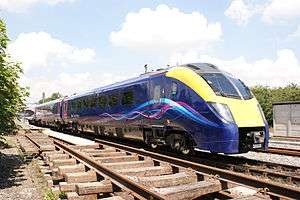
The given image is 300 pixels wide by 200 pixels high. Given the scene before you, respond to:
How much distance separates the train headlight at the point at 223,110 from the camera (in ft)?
34.0

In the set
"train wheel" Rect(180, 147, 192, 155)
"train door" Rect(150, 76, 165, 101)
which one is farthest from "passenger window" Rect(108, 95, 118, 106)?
"train wheel" Rect(180, 147, 192, 155)

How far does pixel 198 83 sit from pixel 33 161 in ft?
20.1

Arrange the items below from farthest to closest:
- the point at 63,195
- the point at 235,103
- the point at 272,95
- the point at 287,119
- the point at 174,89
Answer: the point at 272,95 → the point at 287,119 → the point at 174,89 → the point at 235,103 → the point at 63,195

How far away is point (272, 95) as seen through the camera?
44.5 m

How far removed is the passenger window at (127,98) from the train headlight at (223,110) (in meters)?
5.95

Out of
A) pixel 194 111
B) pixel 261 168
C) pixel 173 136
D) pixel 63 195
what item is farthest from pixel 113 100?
pixel 63 195

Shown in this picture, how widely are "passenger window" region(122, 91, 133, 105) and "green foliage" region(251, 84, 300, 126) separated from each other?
2753cm

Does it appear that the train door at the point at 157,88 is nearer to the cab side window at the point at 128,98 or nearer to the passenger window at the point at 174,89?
the passenger window at the point at 174,89

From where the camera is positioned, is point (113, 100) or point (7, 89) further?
point (113, 100)

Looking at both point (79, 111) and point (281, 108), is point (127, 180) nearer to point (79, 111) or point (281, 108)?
point (79, 111)

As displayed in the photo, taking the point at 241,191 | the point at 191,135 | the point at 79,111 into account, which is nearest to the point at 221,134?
the point at 191,135

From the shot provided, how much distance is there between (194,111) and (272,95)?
35707 millimetres

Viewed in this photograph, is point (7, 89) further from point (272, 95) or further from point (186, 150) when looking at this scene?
point (272, 95)

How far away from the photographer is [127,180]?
659 centimetres
